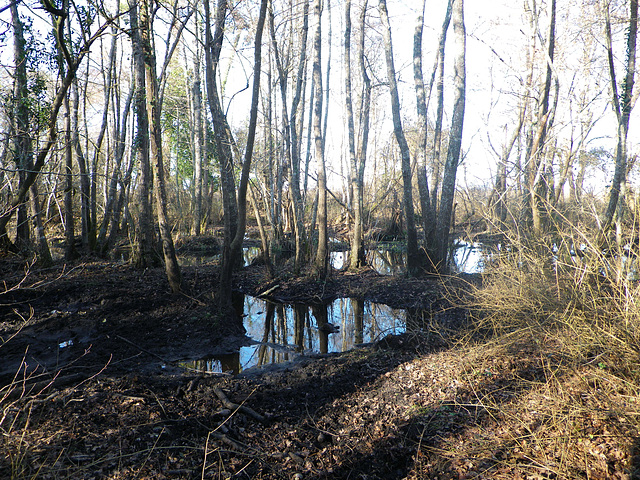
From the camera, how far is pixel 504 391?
3789 millimetres

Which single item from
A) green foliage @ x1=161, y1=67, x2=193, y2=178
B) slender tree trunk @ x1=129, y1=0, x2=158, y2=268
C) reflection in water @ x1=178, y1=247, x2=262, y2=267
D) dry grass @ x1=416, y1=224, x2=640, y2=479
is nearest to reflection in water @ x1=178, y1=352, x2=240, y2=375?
dry grass @ x1=416, y1=224, x2=640, y2=479

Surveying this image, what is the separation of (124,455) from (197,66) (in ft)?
44.9

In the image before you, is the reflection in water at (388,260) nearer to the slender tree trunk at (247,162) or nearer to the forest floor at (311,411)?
the slender tree trunk at (247,162)

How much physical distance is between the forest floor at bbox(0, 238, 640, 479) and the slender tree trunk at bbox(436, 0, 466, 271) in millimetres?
3662

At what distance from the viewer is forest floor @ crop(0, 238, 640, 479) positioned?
276cm

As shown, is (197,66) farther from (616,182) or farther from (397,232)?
(616,182)

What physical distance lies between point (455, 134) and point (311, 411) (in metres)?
7.24

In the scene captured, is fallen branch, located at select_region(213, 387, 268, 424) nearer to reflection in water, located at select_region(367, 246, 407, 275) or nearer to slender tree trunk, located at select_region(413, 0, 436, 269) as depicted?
slender tree trunk, located at select_region(413, 0, 436, 269)

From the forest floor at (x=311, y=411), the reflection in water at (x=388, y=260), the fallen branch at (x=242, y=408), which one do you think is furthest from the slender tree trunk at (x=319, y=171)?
the fallen branch at (x=242, y=408)

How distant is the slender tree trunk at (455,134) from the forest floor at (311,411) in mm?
3662

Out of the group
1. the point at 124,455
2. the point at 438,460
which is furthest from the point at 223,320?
the point at 438,460

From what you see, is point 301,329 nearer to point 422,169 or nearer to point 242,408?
point 242,408

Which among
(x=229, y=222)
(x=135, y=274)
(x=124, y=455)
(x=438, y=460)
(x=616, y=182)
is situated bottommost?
(x=438, y=460)

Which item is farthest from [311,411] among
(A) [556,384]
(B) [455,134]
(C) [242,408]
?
(B) [455,134]
